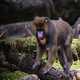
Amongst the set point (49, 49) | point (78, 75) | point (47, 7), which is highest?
point (47, 7)

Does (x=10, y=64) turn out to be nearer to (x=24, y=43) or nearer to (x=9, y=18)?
(x=24, y=43)

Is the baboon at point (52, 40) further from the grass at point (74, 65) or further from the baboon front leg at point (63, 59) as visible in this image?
the grass at point (74, 65)

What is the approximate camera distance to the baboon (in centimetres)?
533

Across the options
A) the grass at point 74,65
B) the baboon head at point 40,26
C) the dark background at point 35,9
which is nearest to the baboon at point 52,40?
the baboon head at point 40,26

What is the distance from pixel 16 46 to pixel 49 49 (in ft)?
5.71

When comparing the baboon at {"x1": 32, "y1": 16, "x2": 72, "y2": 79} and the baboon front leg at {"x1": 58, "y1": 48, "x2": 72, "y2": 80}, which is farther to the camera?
the baboon front leg at {"x1": 58, "y1": 48, "x2": 72, "y2": 80}

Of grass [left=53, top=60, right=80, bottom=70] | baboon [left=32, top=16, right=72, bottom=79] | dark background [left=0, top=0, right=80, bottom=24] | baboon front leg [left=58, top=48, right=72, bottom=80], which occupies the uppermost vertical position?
dark background [left=0, top=0, right=80, bottom=24]

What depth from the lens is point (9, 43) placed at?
698 centimetres

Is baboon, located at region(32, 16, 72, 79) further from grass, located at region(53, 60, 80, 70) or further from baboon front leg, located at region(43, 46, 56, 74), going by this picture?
grass, located at region(53, 60, 80, 70)

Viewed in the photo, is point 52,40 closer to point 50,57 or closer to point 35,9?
point 50,57

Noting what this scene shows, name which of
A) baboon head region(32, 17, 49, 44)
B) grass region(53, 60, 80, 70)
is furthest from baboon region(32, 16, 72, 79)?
grass region(53, 60, 80, 70)

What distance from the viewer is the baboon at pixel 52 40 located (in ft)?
17.5

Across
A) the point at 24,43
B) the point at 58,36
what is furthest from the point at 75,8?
the point at 58,36

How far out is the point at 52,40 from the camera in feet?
18.3
